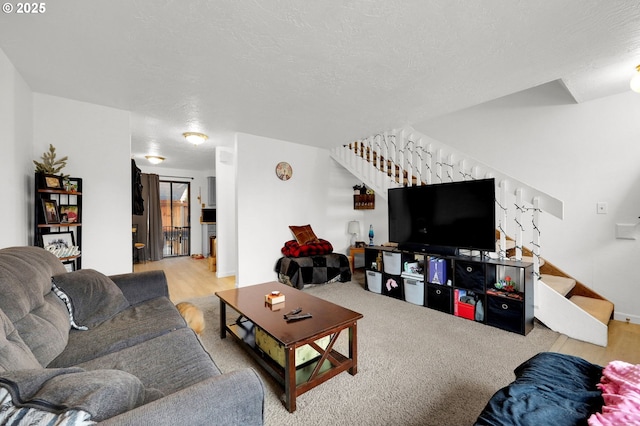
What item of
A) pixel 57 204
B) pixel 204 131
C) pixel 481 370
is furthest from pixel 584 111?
pixel 57 204

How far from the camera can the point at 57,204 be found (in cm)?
267

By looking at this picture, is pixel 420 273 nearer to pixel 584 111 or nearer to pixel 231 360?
pixel 231 360

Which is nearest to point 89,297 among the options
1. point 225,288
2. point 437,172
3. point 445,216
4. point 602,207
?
point 225,288

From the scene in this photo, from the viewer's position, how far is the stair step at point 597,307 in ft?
8.18

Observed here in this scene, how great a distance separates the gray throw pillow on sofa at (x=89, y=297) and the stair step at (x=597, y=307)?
158 inches

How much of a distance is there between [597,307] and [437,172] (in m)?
2.11

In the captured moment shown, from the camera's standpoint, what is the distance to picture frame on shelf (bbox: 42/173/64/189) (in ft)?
7.86

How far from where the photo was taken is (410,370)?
6.26ft

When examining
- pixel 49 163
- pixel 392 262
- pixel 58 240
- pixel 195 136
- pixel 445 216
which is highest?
pixel 195 136

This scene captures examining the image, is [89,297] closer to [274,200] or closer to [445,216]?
[274,200]

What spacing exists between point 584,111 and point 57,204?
570cm

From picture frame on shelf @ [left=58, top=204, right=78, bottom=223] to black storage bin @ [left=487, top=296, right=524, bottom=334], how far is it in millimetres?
4199

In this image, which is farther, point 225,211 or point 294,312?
point 225,211

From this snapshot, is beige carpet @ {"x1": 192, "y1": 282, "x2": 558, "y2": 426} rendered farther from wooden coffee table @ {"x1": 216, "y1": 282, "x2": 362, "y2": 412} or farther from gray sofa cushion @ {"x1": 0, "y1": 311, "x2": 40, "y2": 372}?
gray sofa cushion @ {"x1": 0, "y1": 311, "x2": 40, "y2": 372}
